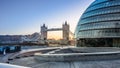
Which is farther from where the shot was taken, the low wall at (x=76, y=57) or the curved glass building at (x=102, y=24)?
the curved glass building at (x=102, y=24)

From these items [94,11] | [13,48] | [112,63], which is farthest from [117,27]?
[112,63]

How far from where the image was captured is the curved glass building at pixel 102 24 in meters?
42.8

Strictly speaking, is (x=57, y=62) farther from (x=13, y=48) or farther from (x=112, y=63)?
(x=13, y=48)

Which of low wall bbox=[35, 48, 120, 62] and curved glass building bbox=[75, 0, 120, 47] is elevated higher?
curved glass building bbox=[75, 0, 120, 47]

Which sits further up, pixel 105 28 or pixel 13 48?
pixel 105 28

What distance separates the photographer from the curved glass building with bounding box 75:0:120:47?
4278cm

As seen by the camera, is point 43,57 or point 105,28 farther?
point 105,28

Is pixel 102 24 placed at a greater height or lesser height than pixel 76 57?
greater

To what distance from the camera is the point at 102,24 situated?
145 feet

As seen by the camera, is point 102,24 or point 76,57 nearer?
point 76,57

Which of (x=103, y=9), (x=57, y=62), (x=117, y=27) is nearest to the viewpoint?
(x=57, y=62)

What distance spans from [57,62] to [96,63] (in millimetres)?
2553

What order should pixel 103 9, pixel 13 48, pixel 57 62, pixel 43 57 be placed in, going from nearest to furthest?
pixel 57 62
pixel 43 57
pixel 13 48
pixel 103 9

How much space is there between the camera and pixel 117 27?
42188 millimetres
